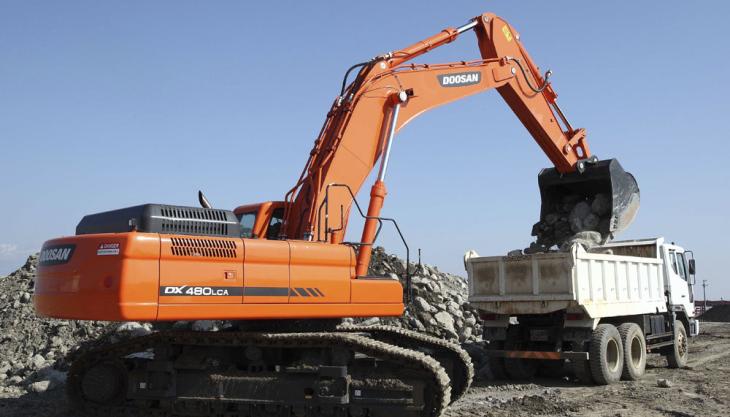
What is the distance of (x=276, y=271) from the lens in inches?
288

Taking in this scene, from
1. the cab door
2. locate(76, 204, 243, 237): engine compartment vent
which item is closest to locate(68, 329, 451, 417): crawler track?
locate(76, 204, 243, 237): engine compartment vent

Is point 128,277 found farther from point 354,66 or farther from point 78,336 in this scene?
point 78,336

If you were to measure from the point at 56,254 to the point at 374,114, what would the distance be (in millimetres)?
4252

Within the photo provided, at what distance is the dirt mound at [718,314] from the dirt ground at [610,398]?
20.5 meters

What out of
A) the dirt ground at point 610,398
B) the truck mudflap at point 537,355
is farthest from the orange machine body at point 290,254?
the truck mudflap at point 537,355

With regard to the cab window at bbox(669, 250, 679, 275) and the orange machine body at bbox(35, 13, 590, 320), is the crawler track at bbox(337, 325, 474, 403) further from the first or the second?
the cab window at bbox(669, 250, 679, 275)

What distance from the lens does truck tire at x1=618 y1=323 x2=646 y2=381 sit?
11.9m

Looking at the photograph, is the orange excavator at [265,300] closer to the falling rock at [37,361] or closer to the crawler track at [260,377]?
the crawler track at [260,377]

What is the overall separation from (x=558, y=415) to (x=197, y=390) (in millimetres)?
4490

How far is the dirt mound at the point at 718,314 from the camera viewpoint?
31862 millimetres

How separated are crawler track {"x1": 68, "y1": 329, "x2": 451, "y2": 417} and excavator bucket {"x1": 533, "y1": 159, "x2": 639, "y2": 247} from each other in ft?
27.3

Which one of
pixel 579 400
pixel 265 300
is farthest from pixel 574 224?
pixel 265 300

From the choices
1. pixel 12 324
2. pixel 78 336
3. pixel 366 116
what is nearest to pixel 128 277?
pixel 366 116

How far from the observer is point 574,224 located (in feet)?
49.0
